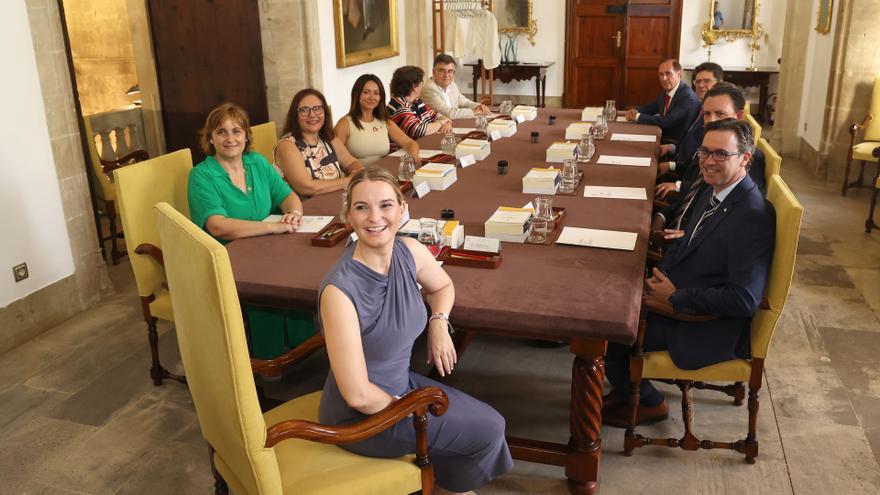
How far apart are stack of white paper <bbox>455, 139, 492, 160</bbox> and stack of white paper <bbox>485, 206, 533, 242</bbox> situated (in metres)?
1.53

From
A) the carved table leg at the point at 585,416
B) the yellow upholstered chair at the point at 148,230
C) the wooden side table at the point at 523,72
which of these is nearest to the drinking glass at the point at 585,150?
the carved table leg at the point at 585,416

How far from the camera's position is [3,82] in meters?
3.94

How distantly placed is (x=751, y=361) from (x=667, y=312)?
14.4 inches

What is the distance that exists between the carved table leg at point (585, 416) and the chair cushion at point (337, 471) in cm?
71

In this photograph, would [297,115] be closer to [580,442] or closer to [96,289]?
[96,289]

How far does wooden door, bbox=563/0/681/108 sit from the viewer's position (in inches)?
415

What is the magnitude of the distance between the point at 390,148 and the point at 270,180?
1.53 metres

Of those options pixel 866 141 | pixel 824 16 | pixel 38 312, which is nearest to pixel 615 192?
pixel 38 312

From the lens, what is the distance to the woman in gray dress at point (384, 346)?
2027mm

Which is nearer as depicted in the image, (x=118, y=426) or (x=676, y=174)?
(x=118, y=426)

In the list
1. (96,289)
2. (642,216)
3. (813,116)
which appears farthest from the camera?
(813,116)

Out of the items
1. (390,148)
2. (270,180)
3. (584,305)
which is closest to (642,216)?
(584,305)

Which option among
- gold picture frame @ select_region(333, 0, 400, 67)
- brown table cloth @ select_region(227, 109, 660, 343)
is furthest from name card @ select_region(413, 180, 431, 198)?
gold picture frame @ select_region(333, 0, 400, 67)

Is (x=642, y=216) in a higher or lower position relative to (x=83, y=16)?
lower
